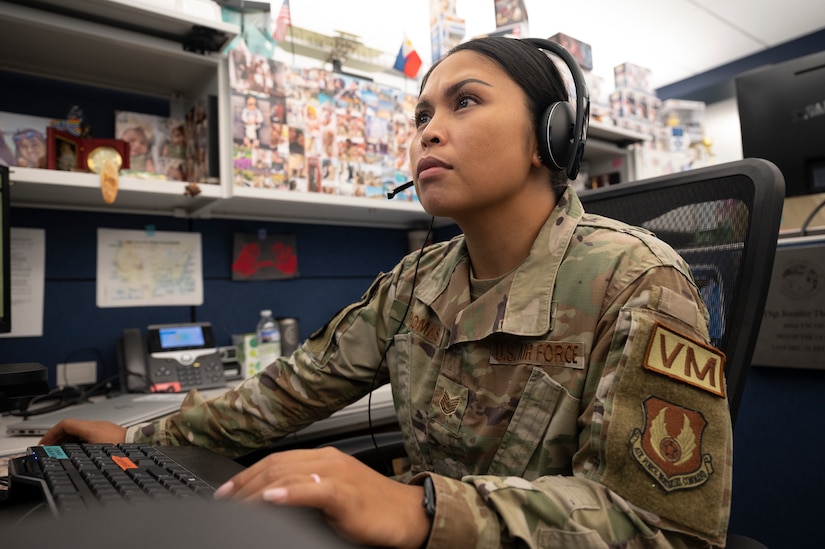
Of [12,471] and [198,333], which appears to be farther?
[198,333]

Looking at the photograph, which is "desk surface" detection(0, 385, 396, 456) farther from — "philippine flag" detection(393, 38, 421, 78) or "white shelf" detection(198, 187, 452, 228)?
"philippine flag" detection(393, 38, 421, 78)

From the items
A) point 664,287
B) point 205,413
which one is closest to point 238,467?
point 205,413

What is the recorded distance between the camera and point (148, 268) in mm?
1396

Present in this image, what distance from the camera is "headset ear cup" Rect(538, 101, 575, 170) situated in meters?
0.72

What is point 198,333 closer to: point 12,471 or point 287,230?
point 287,230

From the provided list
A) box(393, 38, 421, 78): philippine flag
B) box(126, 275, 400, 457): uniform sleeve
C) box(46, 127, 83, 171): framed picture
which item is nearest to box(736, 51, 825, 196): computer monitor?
box(393, 38, 421, 78): philippine flag

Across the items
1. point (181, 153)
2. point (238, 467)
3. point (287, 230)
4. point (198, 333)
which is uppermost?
point (181, 153)

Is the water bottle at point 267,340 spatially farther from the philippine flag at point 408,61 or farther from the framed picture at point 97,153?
the philippine flag at point 408,61

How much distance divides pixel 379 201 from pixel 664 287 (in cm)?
101

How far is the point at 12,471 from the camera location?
0.54m

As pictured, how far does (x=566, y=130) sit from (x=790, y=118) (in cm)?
86

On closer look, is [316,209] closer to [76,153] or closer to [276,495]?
[76,153]

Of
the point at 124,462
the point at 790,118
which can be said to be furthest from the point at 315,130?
the point at 790,118

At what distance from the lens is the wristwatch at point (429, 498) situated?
42 centimetres
